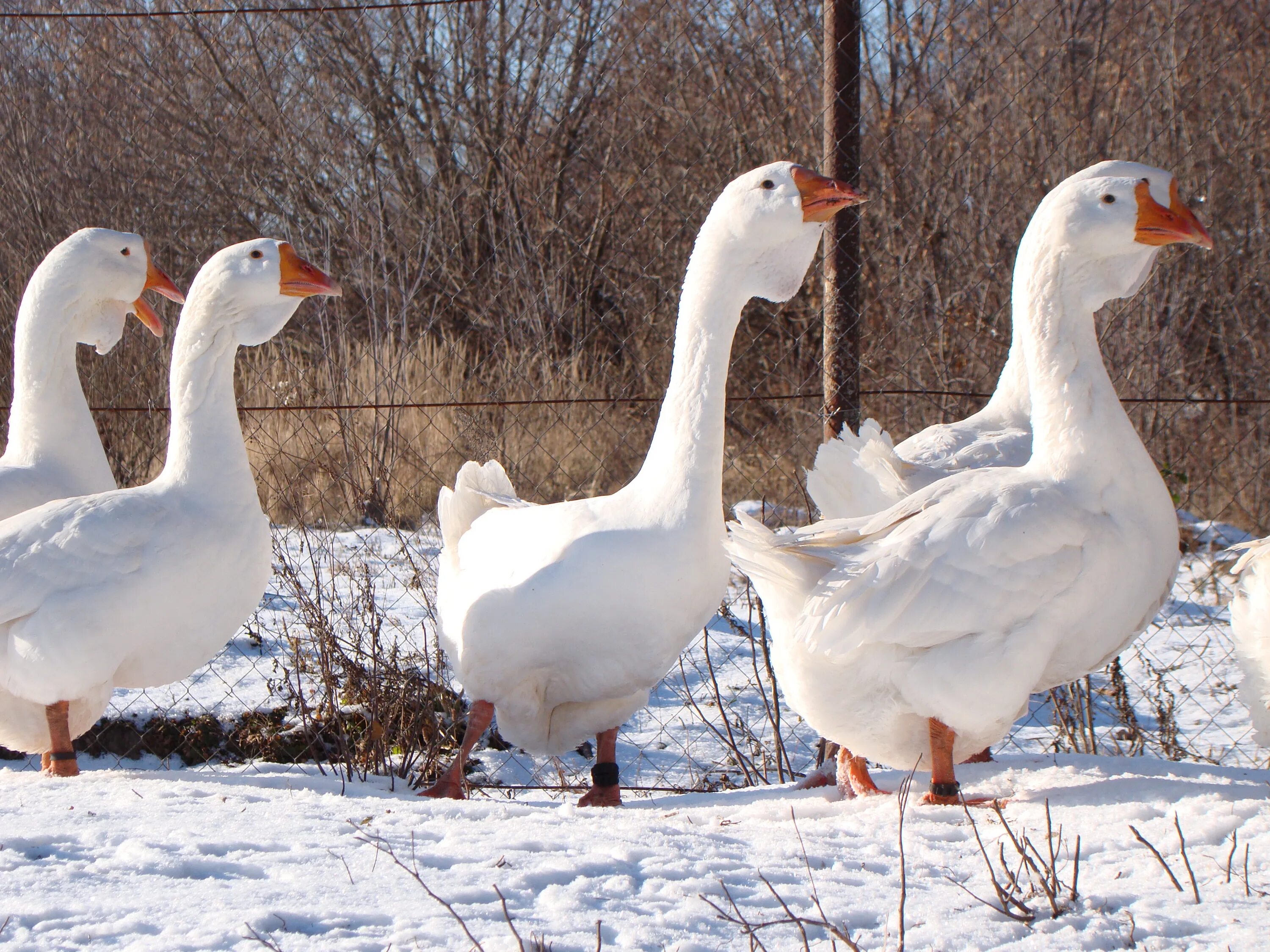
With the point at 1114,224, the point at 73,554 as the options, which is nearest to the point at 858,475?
the point at 1114,224

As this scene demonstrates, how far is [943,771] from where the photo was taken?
2635 millimetres

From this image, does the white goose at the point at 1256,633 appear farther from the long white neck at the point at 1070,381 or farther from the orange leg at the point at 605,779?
the orange leg at the point at 605,779

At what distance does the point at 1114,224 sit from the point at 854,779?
1477 millimetres

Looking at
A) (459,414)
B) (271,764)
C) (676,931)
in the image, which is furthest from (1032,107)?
(676,931)

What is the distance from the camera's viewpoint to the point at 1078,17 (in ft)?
24.1

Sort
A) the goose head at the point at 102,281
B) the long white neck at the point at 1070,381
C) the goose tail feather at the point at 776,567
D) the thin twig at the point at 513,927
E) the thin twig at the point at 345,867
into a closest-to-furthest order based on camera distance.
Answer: the thin twig at the point at 513,927 → the thin twig at the point at 345,867 → the goose tail feather at the point at 776,567 → the long white neck at the point at 1070,381 → the goose head at the point at 102,281

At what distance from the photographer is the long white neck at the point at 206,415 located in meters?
3.20

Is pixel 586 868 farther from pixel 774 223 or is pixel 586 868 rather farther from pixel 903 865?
pixel 774 223

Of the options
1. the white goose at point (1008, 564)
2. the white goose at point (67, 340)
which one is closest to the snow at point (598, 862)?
the white goose at point (1008, 564)

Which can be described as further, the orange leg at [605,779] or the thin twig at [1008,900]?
the orange leg at [605,779]

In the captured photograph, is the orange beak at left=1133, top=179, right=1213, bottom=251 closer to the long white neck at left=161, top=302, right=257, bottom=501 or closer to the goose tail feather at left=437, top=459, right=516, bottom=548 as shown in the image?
the goose tail feather at left=437, top=459, right=516, bottom=548

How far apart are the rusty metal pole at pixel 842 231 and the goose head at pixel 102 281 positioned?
2086 mm

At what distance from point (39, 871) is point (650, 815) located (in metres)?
1.21

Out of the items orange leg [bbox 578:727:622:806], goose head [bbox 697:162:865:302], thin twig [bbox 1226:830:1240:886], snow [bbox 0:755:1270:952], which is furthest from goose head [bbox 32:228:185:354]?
thin twig [bbox 1226:830:1240:886]
